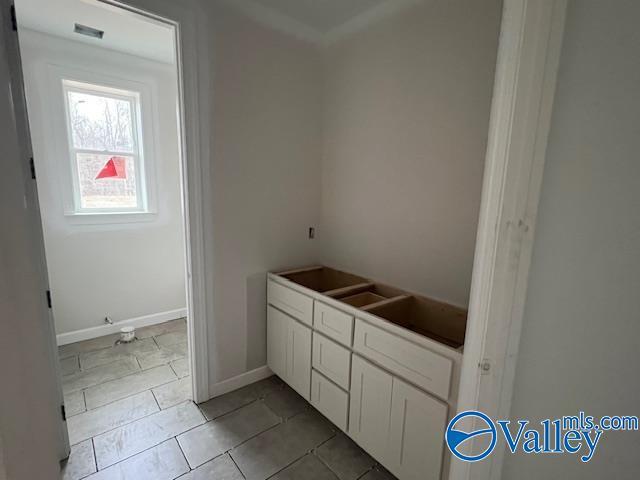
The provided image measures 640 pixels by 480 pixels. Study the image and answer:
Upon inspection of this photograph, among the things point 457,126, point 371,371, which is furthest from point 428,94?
point 371,371

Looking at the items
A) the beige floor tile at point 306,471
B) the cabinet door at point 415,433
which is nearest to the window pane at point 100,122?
the beige floor tile at point 306,471

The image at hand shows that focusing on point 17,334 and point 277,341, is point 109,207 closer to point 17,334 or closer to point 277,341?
point 277,341

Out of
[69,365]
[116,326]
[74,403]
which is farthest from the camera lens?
[116,326]

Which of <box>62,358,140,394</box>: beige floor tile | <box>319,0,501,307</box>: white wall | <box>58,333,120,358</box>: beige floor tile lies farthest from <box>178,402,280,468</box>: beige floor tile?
<box>58,333,120,358</box>: beige floor tile

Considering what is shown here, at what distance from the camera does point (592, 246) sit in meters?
0.69

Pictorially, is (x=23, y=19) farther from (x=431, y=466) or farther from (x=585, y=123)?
(x=431, y=466)

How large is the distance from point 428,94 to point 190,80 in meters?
1.46

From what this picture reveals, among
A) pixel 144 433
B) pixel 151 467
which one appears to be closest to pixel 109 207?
pixel 144 433

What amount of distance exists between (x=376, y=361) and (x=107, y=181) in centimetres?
311

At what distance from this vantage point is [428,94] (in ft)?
5.90

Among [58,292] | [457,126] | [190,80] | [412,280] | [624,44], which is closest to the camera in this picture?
[624,44]

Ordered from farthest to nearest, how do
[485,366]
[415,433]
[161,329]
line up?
[161,329], [415,433], [485,366]

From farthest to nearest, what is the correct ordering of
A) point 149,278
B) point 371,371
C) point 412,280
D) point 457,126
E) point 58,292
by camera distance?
point 149,278, point 58,292, point 412,280, point 457,126, point 371,371

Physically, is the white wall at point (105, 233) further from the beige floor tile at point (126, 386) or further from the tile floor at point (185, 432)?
the beige floor tile at point (126, 386)
